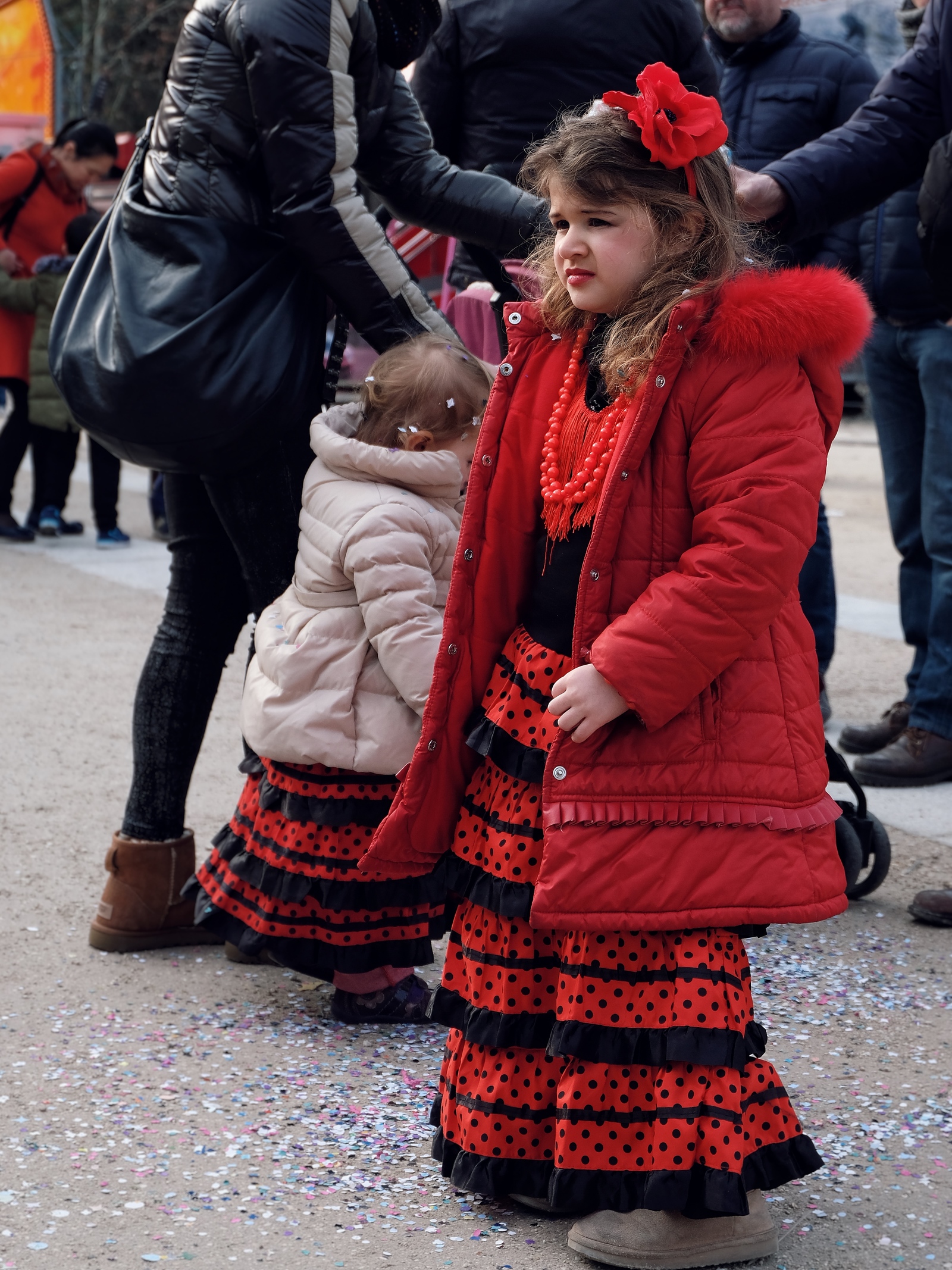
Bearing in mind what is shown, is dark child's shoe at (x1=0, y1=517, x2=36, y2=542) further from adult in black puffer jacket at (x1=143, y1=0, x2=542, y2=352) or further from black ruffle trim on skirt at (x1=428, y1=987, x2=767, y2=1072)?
black ruffle trim on skirt at (x1=428, y1=987, x2=767, y2=1072)

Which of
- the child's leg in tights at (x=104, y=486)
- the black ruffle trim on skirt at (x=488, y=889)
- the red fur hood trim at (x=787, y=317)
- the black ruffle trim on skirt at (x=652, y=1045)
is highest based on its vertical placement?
the red fur hood trim at (x=787, y=317)

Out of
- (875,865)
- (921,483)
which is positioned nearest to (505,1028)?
(875,865)

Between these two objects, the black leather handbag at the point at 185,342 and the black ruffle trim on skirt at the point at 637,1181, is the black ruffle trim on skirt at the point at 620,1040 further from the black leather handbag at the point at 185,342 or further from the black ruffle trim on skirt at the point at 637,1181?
the black leather handbag at the point at 185,342

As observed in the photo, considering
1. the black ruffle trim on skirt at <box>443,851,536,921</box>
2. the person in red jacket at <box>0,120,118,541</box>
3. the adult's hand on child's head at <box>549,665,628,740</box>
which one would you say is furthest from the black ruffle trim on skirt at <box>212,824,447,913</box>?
the person in red jacket at <box>0,120,118,541</box>

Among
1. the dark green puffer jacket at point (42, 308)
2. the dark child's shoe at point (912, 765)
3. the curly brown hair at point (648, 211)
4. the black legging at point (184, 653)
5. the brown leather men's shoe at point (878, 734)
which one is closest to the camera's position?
the curly brown hair at point (648, 211)

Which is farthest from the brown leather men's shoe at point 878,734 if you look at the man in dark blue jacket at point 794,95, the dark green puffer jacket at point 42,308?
the dark green puffer jacket at point 42,308

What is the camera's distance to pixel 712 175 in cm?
227

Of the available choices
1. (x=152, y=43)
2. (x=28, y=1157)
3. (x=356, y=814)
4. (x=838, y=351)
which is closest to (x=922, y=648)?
(x=356, y=814)

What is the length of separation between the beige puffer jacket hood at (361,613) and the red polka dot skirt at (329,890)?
8cm

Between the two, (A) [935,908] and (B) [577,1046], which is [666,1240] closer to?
(B) [577,1046]

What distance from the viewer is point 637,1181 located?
217 cm

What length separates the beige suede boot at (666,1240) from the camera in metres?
2.17

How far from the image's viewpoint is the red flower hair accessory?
2172 mm

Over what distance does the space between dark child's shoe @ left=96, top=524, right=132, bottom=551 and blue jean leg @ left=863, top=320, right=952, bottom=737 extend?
4.73 metres
